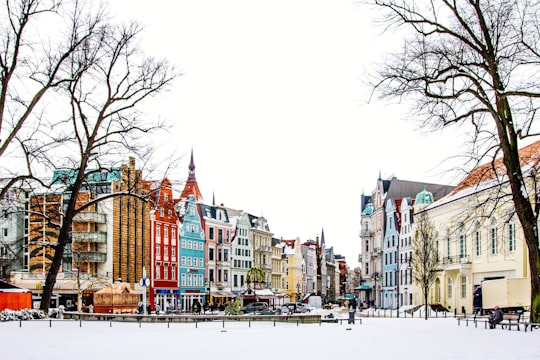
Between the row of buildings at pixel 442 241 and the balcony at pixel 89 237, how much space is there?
2927 cm

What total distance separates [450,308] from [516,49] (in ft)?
152

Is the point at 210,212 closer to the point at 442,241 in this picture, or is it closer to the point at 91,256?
the point at 91,256

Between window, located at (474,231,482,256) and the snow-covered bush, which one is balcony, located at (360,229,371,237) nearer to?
window, located at (474,231,482,256)

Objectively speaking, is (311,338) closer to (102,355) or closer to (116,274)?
(102,355)

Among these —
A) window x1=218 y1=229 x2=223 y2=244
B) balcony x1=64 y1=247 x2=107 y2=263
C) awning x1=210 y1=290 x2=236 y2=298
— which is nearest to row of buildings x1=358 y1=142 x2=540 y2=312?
awning x1=210 y1=290 x2=236 y2=298

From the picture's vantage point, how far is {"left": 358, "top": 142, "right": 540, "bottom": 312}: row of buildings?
4890 centimetres

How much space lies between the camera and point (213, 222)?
301ft

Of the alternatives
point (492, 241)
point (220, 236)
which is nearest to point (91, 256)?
point (220, 236)

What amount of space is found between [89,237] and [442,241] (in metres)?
32.7

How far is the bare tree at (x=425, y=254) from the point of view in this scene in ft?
200

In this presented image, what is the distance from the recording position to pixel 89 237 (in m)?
69.2

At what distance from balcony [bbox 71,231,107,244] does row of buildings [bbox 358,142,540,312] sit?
29.3 m

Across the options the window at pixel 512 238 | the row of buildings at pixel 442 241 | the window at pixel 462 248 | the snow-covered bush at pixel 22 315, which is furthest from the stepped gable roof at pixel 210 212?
the snow-covered bush at pixel 22 315

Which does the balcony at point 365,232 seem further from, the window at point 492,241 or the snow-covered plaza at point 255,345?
the snow-covered plaza at point 255,345
